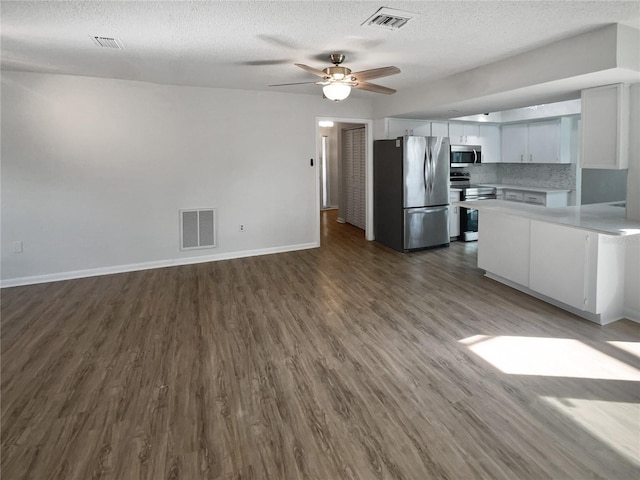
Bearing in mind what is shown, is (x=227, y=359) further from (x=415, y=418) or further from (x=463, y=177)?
(x=463, y=177)

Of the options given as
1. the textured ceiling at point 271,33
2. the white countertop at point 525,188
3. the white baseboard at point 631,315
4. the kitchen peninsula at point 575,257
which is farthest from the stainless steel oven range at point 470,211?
the white baseboard at point 631,315

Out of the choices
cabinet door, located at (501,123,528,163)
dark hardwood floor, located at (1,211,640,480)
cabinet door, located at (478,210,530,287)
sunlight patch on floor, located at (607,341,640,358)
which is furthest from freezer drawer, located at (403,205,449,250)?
sunlight patch on floor, located at (607,341,640,358)

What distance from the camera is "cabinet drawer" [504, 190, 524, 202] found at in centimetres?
679

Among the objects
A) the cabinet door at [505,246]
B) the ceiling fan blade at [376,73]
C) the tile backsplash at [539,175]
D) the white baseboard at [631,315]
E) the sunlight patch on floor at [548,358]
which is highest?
the ceiling fan blade at [376,73]

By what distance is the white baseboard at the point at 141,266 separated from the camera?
4715 mm

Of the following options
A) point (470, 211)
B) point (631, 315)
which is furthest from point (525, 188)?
point (631, 315)

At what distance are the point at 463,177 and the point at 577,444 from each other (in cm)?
597

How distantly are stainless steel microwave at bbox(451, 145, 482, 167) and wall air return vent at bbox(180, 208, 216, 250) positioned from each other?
14.3 feet

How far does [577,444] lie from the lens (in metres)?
1.92

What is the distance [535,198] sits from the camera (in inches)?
254

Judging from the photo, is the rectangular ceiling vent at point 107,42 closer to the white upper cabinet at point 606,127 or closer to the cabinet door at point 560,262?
the cabinet door at point 560,262

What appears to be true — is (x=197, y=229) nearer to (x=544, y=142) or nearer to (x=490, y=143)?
(x=490, y=143)

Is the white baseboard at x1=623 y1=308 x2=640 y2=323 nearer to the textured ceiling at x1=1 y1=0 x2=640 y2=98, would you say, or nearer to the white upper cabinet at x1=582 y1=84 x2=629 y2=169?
the white upper cabinet at x1=582 y1=84 x2=629 y2=169

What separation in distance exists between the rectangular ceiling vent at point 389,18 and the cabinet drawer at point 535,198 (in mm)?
4561
